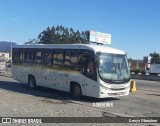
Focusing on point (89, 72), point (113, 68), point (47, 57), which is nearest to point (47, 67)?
point (47, 57)

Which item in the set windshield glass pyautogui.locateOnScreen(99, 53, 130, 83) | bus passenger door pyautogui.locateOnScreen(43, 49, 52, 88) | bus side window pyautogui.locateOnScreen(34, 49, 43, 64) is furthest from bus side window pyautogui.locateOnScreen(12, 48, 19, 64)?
windshield glass pyautogui.locateOnScreen(99, 53, 130, 83)

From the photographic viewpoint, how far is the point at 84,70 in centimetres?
1800

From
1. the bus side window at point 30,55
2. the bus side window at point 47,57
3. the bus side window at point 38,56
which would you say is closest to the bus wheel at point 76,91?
the bus side window at point 47,57

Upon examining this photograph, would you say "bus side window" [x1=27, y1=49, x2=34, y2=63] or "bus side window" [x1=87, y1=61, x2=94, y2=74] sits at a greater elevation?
"bus side window" [x1=27, y1=49, x2=34, y2=63]

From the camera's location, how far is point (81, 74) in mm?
18156

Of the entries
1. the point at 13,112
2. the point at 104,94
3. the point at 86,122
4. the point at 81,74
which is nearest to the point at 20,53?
the point at 81,74

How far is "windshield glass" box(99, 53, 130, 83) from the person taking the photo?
1742cm

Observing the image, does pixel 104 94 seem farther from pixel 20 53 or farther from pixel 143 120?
pixel 20 53

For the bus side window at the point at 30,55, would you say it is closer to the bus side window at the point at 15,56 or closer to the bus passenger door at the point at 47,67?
the bus passenger door at the point at 47,67

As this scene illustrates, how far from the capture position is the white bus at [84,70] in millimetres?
17406

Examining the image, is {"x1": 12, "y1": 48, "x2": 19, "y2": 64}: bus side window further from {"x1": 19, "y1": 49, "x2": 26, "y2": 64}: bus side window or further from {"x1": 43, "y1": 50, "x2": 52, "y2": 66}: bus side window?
Answer: {"x1": 43, "y1": 50, "x2": 52, "y2": 66}: bus side window

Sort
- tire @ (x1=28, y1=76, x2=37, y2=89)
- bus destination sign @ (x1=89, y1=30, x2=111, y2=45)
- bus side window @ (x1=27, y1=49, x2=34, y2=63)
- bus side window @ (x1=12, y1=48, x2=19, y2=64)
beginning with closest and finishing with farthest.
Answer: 1. tire @ (x1=28, y1=76, x2=37, y2=89)
2. bus side window @ (x1=27, y1=49, x2=34, y2=63)
3. bus side window @ (x1=12, y1=48, x2=19, y2=64)
4. bus destination sign @ (x1=89, y1=30, x2=111, y2=45)

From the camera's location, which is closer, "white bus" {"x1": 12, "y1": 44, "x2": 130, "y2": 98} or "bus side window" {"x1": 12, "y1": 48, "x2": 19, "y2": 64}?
"white bus" {"x1": 12, "y1": 44, "x2": 130, "y2": 98}

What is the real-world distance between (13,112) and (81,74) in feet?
21.5
